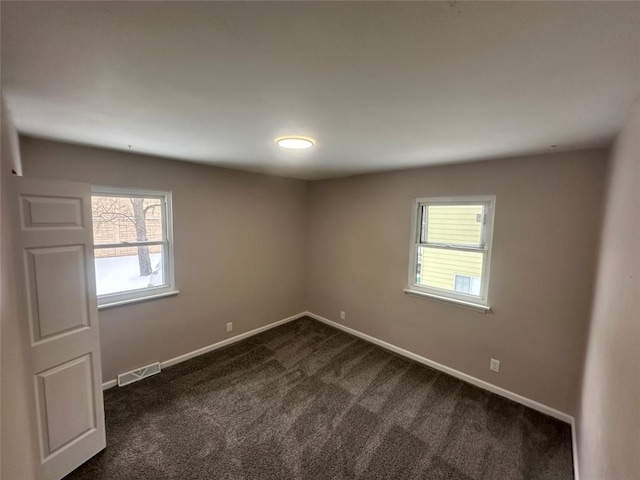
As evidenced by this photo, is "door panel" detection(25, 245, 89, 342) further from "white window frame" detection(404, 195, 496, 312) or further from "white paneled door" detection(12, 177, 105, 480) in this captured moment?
"white window frame" detection(404, 195, 496, 312)

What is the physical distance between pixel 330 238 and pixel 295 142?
2.26m

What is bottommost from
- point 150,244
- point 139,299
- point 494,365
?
point 494,365

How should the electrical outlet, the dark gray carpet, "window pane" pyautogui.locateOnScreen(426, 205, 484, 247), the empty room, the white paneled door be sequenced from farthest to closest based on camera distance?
1. "window pane" pyautogui.locateOnScreen(426, 205, 484, 247)
2. the electrical outlet
3. the dark gray carpet
4. the white paneled door
5. the empty room

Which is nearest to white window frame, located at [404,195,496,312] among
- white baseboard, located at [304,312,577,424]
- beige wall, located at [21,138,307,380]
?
white baseboard, located at [304,312,577,424]

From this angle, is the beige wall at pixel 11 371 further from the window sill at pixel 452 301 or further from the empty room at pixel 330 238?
the window sill at pixel 452 301

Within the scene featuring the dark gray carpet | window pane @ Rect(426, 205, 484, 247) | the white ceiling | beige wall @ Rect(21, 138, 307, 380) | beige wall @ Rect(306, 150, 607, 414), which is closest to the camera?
the white ceiling

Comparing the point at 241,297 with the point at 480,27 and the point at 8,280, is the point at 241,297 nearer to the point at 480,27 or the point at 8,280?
the point at 8,280

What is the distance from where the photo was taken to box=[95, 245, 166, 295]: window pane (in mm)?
2572

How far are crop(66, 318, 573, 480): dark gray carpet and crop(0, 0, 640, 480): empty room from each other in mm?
22

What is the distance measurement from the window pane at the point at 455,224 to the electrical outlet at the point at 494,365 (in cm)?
119

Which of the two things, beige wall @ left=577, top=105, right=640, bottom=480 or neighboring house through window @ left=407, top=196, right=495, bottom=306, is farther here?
neighboring house through window @ left=407, top=196, right=495, bottom=306

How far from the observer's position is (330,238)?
412 cm

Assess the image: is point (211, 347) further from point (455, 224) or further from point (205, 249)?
point (455, 224)

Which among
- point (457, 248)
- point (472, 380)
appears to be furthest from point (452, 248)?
point (472, 380)
